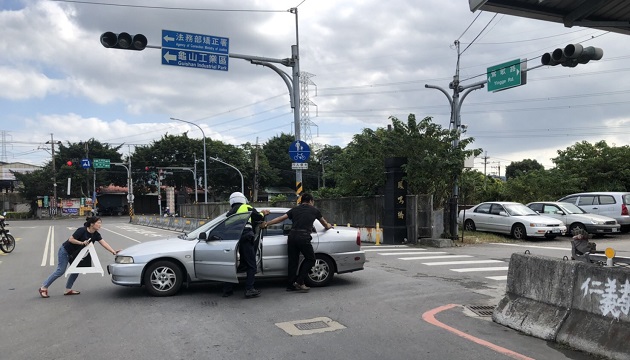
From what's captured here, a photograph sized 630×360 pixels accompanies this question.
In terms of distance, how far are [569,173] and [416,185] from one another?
21.0 m

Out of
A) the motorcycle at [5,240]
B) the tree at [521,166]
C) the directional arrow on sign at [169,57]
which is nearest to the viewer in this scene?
the directional arrow on sign at [169,57]

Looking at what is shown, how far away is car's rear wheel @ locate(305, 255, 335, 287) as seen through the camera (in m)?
8.50

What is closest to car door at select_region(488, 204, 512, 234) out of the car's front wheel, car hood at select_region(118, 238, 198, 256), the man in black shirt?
the man in black shirt

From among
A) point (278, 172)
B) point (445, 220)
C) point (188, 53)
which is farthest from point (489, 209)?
point (278, 172)

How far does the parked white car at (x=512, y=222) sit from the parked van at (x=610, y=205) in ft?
7.11

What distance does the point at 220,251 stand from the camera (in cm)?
759

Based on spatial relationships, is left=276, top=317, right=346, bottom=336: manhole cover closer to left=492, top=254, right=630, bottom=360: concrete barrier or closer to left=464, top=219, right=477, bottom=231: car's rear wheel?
left=492, top=254, right=630, bottom=360: concrete barrier

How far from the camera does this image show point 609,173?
3288 cm

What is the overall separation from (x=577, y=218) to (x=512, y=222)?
101 inches

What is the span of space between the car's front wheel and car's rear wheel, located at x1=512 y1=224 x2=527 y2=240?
14.7 meters

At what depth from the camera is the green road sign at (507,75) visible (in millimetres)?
18281

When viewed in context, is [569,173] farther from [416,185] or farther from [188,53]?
[188,53]

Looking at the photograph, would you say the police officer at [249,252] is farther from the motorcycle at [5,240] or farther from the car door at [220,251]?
the motorcycle at [5,240]

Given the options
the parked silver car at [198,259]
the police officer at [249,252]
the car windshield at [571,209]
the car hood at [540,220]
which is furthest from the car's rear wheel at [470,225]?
the police officer at [249,252]
